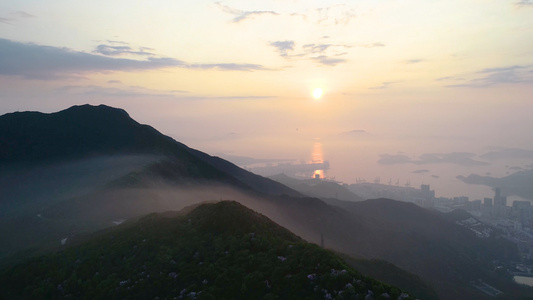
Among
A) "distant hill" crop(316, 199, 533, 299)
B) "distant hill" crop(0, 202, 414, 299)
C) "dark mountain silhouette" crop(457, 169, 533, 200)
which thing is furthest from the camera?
"dark mountain silhouette" crop(457, 169, 533, 200)

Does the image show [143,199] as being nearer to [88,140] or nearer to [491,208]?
[88,140]

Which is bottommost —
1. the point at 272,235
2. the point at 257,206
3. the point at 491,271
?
the point at 491,271

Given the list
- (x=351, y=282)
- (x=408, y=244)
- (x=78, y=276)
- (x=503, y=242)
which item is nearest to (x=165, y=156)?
(x=408, y=244)

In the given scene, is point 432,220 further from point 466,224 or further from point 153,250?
point 153,250

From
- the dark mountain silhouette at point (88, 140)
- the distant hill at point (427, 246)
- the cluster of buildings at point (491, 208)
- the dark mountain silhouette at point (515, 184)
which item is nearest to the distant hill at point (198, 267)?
the distant hill at point (427, 246)

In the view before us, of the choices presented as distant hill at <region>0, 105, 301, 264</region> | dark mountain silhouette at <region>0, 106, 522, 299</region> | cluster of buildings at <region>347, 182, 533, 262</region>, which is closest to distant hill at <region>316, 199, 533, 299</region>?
dark mountain silhouette at <region>0, 106, 522, 299</region>

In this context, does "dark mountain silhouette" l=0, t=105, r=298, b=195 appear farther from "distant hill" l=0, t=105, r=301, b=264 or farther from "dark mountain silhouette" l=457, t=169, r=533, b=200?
"dark mountain silhouette" l=457, t=169, r=533, b=200
